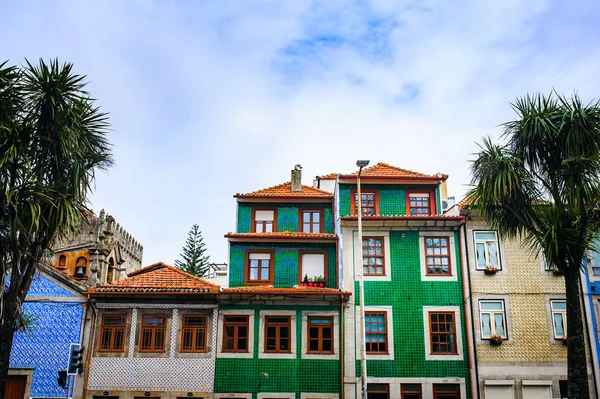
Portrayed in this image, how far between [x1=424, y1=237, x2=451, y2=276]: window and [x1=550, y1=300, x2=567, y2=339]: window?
472 cm

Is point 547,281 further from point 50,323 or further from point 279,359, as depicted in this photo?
point 50,323

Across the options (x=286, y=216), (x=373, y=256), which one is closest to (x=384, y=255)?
(x=373, y=256)

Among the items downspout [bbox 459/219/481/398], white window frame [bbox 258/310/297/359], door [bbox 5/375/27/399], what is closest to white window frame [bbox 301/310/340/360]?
white window frame [bbox 258/310/297/359]

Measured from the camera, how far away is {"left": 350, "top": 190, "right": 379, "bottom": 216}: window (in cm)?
2856

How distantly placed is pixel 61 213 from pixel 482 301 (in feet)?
58.2

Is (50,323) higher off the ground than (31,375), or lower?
higher

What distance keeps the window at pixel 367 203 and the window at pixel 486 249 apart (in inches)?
189

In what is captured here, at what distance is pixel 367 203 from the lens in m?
28.9

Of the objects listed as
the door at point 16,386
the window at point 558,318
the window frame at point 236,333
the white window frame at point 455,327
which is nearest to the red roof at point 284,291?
the window frame at point 236,333

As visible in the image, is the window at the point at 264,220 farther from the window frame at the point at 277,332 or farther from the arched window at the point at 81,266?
the arched window at the point at 81,266

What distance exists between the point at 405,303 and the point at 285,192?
28.1 feet

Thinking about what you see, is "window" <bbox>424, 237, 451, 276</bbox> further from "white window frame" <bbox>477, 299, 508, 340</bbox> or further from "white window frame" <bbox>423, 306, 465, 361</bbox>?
"white window frame" <bbox>477, 299, 508, 340</bbox>

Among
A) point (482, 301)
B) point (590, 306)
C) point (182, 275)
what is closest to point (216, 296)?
point (182, 275)

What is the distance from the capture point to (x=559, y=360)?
2520 centimetres
